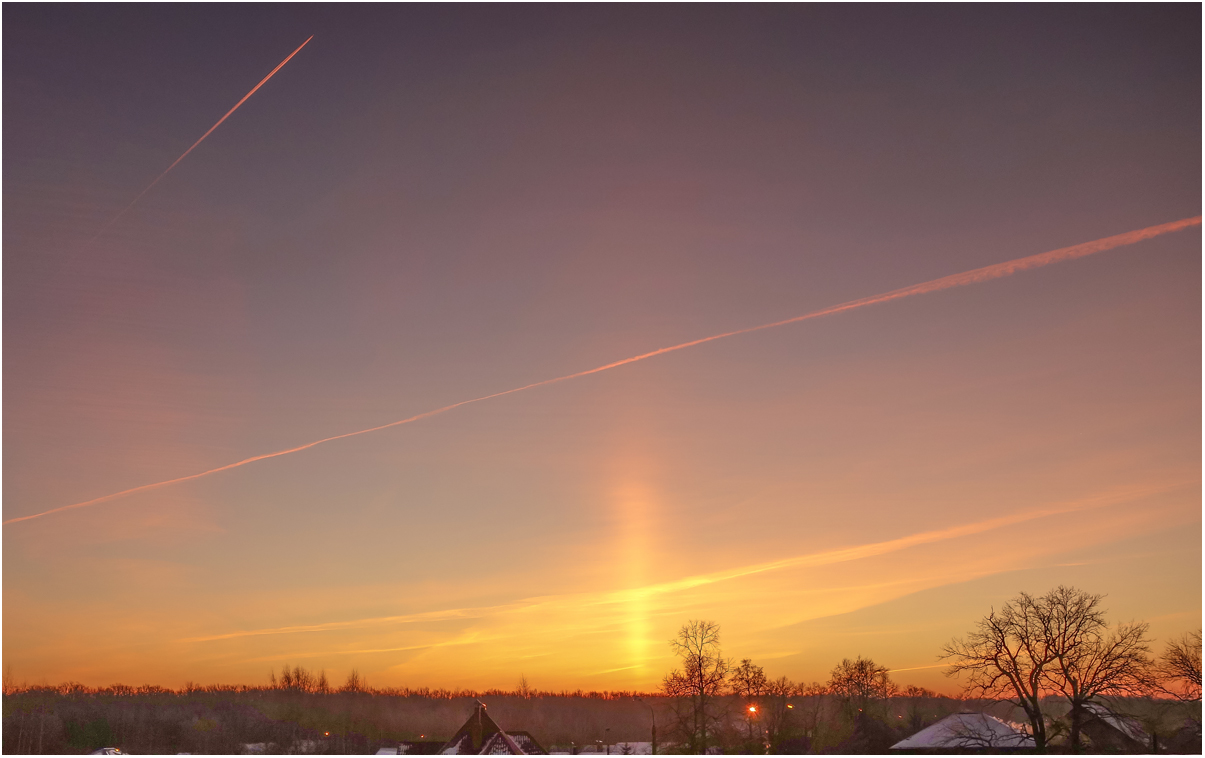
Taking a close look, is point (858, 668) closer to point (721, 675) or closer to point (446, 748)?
point (721, 675)

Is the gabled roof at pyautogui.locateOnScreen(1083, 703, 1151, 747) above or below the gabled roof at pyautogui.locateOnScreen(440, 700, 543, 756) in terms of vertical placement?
above

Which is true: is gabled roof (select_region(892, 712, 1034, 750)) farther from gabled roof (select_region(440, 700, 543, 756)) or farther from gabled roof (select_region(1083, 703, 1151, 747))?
gabled roof (select_region(440, 700, 543, 756))

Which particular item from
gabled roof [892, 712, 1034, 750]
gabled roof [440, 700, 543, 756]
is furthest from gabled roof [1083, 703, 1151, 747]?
gabled roof [440, 700, 543, 756]

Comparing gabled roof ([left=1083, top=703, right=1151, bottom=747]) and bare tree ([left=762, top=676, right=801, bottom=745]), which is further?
bare tree ([left=762, top=676, right=801, bottom=745])

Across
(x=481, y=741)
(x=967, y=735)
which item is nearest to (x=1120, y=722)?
(x=967, y=735)

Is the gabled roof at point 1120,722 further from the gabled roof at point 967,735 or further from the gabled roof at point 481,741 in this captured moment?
the gabled roof at point 481,741

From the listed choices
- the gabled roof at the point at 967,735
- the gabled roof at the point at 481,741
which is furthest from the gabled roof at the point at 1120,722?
the gabled roof at the point at 481,741

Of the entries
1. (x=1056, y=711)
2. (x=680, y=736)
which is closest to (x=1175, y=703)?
(x=1056, y=711)

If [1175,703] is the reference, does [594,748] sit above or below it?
below

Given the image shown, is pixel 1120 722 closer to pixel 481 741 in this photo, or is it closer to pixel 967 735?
pixel 967 735
